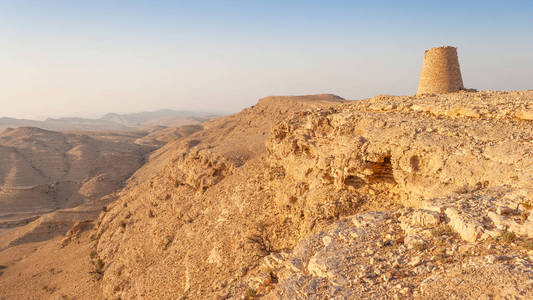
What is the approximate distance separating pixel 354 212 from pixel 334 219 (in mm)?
464

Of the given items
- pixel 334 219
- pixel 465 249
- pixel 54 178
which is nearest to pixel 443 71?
pixel 334 219

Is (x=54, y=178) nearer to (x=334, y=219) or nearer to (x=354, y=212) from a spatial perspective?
(x=334, y=219)

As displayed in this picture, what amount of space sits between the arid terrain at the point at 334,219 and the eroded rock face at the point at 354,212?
0.09ft

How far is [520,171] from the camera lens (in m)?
4.81

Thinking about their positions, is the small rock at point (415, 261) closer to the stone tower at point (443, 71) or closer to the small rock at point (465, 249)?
the small rock at point (465, 249)

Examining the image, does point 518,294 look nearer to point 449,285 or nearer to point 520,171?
point 449,285

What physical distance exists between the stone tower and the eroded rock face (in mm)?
2535

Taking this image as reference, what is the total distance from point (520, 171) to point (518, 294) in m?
2.55

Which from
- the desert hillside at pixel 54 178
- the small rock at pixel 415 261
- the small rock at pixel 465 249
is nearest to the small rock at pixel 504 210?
the small rock at pixel 465 249

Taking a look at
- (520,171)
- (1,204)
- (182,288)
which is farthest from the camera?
(1,204)

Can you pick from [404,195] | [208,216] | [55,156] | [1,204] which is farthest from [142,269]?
[55,156]

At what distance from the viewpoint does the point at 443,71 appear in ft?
34.9

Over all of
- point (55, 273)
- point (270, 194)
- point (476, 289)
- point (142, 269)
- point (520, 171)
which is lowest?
point (55, 273)

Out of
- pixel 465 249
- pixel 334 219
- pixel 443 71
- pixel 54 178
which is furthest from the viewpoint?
pixel 54 178
